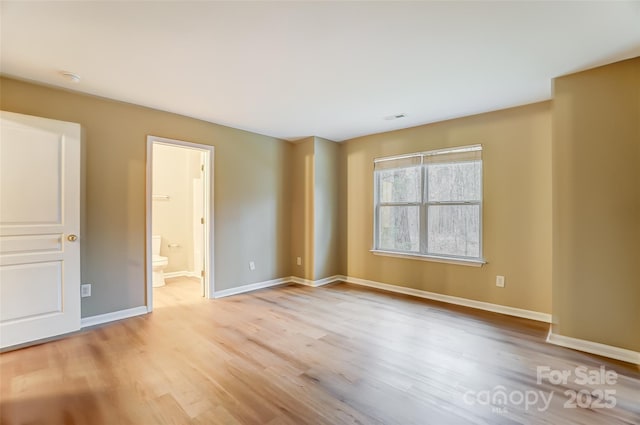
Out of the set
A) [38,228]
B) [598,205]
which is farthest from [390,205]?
[38,228]

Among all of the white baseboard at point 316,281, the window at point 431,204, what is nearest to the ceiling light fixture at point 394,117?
the window at point 431,204

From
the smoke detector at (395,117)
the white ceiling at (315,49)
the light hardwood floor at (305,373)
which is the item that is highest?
the smoke detector at (395,117)

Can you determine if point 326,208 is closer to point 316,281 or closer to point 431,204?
point 316,281

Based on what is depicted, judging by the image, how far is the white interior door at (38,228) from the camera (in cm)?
252

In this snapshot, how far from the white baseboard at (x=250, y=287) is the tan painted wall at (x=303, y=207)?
0.28m

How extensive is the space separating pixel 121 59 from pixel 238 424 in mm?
2764

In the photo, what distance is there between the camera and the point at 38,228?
2.66 metres

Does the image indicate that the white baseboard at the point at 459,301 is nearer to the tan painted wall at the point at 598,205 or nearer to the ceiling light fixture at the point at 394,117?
the tan painted wall at the point at 598,205

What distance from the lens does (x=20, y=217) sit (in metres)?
2.58

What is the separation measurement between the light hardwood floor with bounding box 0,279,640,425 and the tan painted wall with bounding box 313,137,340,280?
1.59 meters

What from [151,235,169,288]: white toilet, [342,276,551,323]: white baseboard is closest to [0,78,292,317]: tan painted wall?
[151,235,169,288]: white toilet

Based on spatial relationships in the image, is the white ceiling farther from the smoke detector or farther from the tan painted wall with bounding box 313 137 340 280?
the tan painted wall with bounding box 313 137 340 280

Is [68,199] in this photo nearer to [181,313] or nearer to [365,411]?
[181,313]

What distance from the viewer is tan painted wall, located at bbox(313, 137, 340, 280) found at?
15.9 ft
